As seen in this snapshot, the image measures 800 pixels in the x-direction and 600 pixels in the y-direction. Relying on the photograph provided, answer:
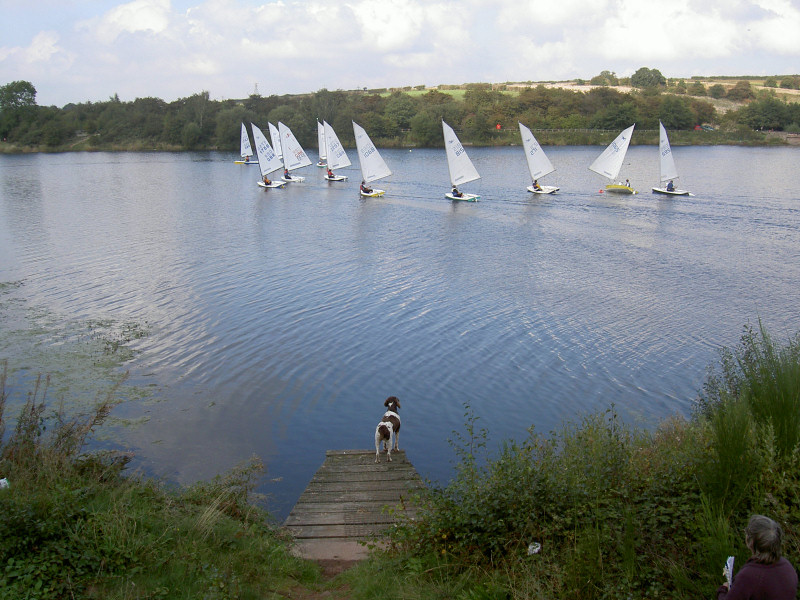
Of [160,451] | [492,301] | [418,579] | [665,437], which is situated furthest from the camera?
[492,301]

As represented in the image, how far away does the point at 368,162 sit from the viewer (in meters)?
46.8

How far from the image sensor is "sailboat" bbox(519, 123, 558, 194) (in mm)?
44250

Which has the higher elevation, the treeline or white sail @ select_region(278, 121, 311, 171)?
the treeline

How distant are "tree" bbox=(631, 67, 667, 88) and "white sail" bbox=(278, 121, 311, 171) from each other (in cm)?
10228

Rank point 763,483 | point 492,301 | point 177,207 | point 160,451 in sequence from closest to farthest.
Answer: point 763,483 < point 160,451 < point 492,301 < point 177,207

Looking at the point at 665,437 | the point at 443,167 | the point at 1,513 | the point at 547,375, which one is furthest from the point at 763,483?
the point at 443,167

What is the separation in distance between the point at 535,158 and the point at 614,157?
6063 millimetres

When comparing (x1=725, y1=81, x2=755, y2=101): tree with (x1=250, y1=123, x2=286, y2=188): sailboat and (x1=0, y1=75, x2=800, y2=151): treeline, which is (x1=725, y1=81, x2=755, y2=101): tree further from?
(x1=250, y1=123, x2=286, y2=188): sailboat

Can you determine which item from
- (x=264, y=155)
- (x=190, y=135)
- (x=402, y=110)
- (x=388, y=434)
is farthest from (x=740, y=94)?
(x=388, y=434)

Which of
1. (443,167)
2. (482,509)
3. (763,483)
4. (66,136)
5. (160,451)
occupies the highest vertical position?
(66,136)

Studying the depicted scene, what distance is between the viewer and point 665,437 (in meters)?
9.35

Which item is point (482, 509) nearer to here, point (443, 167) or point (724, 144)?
point (443, 167)

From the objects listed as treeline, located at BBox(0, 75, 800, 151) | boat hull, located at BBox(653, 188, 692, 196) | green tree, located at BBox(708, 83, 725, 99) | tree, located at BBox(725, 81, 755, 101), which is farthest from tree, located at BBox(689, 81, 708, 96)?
boat hull, located at BBox(653, 188, 692, 196)

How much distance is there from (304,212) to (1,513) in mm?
34836
